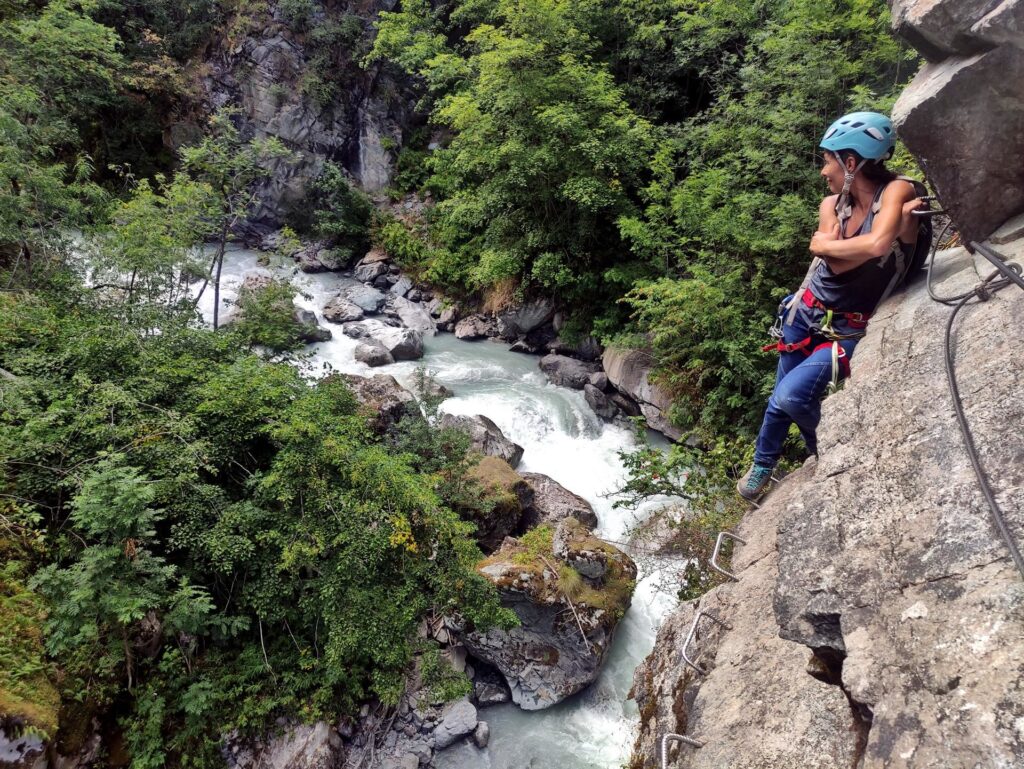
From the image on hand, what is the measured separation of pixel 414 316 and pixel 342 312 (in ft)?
7.04

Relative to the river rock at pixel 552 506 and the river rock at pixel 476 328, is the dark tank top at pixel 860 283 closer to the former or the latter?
the river rock at pixel 552 506

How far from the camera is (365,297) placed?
52.5ft

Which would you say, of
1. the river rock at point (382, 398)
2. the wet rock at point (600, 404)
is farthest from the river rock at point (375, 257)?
the wet rock at point (600, 404)

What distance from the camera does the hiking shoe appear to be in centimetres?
362

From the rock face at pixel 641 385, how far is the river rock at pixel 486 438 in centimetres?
282

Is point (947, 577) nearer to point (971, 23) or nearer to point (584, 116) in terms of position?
point (971, 23)

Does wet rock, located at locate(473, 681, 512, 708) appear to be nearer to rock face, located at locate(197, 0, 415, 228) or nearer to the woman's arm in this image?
the woman's arm

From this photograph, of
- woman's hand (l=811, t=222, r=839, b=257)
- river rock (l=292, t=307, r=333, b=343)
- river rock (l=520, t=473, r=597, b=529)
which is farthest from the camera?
river rock (l=292, t=307, r=333, b=343)

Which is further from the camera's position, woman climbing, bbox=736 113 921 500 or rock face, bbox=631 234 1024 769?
woman climbing, bbox=736 113 921 500

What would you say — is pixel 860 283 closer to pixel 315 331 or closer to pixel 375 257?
pixel 315 331

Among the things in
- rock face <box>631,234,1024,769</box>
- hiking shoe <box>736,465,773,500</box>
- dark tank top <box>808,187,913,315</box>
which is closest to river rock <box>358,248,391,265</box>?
hiking shoe <box>736,465,773,500</box>

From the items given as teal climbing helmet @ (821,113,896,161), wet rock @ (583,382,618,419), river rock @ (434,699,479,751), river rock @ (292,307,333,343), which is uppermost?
teal climbing helmet @ (821,113,896,161)

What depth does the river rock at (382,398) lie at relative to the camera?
848 cm

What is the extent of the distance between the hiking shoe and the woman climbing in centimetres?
29
